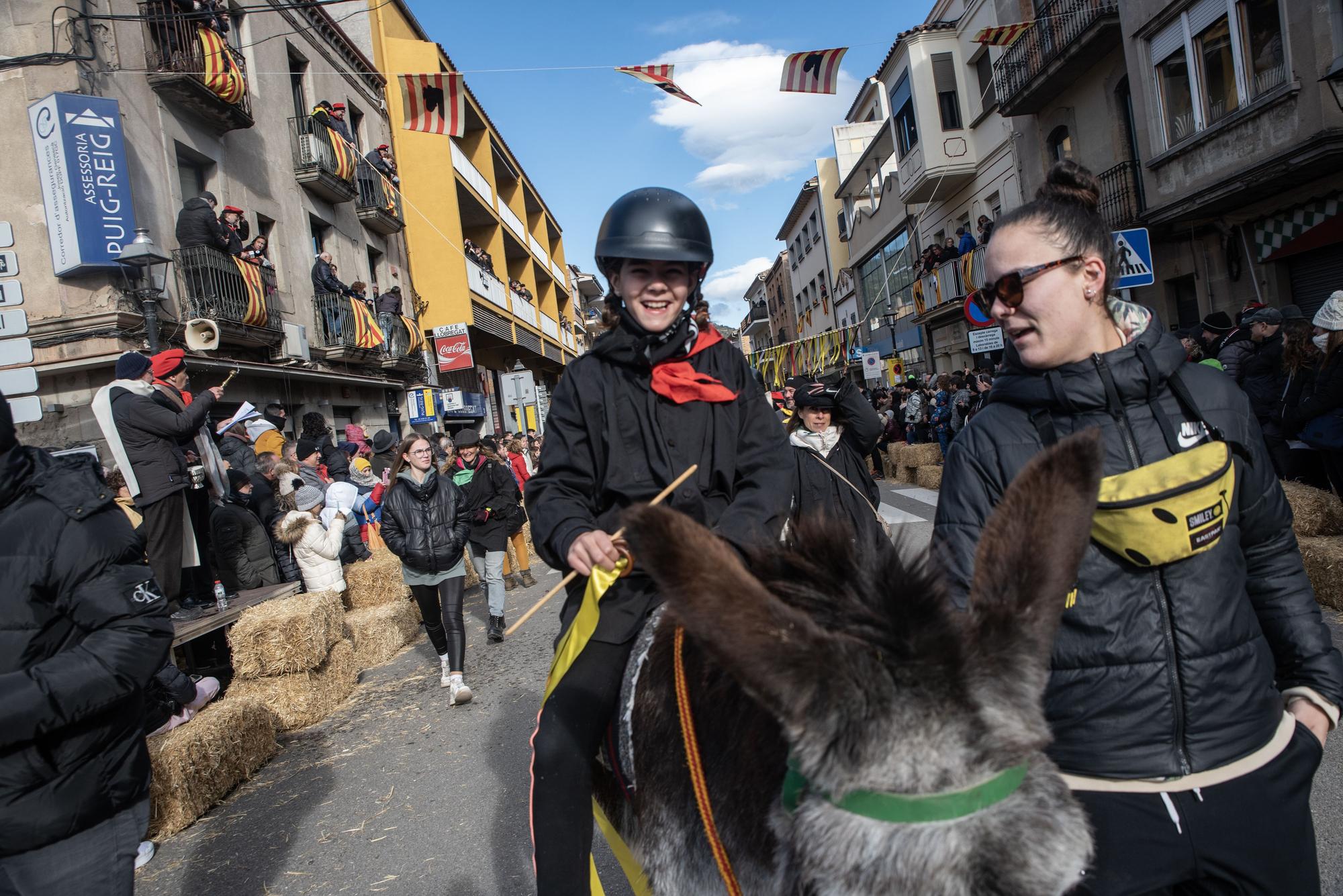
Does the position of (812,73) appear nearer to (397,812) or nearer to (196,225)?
(196,225)

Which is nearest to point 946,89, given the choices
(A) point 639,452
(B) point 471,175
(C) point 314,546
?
(B) point 471,175

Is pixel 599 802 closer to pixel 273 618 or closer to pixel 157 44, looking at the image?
pixel 273 618

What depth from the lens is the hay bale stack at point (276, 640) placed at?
20.8 ft

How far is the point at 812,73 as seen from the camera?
1155 centimetres

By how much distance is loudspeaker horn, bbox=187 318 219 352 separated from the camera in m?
11.2

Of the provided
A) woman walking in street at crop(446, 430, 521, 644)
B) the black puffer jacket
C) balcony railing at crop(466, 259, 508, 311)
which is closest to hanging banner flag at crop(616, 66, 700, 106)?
woman walking in street at crop(446, 430, 521, 644)

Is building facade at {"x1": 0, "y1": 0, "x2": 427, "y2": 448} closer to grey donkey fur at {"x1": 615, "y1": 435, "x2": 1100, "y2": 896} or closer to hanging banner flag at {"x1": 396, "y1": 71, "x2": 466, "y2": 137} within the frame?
hanging banner flag at {"x1": 396, "y1": 71, "x2": 466, "y2": 137}

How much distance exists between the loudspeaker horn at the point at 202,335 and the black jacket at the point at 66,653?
10073 millimetres

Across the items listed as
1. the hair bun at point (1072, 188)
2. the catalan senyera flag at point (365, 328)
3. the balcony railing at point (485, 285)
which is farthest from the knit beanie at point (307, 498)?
the balcony railing at point (485, 285)

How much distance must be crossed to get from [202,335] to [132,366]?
5.55m

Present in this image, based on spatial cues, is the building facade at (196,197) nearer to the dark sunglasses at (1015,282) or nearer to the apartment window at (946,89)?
the dark sunglasses at (1015,282)

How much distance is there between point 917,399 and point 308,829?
17808 millimetres

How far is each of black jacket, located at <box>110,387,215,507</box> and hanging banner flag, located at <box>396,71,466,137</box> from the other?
816 cm

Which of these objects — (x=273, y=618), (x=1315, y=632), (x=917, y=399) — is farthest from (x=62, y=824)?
(x=917, y=399)
